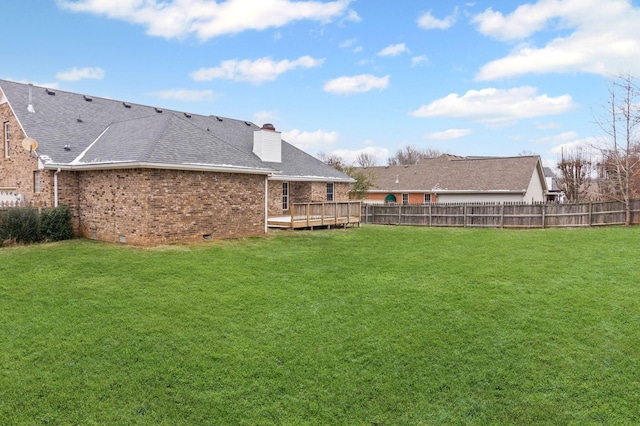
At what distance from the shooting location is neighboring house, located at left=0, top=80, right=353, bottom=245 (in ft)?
43.8

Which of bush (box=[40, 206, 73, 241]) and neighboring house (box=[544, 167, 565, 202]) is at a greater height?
neighboring house (box=[544, 167, 565, 202])

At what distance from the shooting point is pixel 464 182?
31.6 metres

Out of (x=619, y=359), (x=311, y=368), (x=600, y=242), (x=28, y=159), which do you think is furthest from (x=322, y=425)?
(x=28, y=159)

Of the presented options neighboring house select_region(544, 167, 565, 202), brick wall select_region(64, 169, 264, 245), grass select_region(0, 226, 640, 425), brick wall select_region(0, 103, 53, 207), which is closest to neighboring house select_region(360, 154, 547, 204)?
neighboring house select_region(544, 167, 565, 202)

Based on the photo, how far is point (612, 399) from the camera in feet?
17.5

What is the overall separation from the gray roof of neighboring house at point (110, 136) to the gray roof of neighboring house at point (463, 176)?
19036 mm

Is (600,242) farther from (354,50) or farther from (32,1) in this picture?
(32,1)

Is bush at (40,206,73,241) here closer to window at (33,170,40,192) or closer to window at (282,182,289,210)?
window at (33,170,40,192)

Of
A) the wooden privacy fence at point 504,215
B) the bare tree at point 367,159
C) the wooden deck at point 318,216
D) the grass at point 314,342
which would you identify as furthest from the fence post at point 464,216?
the bare tree at point 367,159

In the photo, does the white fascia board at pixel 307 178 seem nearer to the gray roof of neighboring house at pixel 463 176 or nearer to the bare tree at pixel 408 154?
the gray roof of neighboring house at pixel 463 176

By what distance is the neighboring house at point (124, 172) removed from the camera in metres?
13.4

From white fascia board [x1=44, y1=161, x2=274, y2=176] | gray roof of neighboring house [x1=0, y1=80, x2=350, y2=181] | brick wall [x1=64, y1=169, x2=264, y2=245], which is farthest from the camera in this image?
gray roof of neighboring house [x1=0, y1=80, x2=350, y2=181]

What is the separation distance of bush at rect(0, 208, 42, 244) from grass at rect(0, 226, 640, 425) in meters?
2.34

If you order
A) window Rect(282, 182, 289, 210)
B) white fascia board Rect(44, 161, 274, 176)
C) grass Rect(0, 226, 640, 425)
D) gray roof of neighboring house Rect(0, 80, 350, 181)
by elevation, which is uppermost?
gray roof of neighboring house Rect(0, 80, 350, 181)
